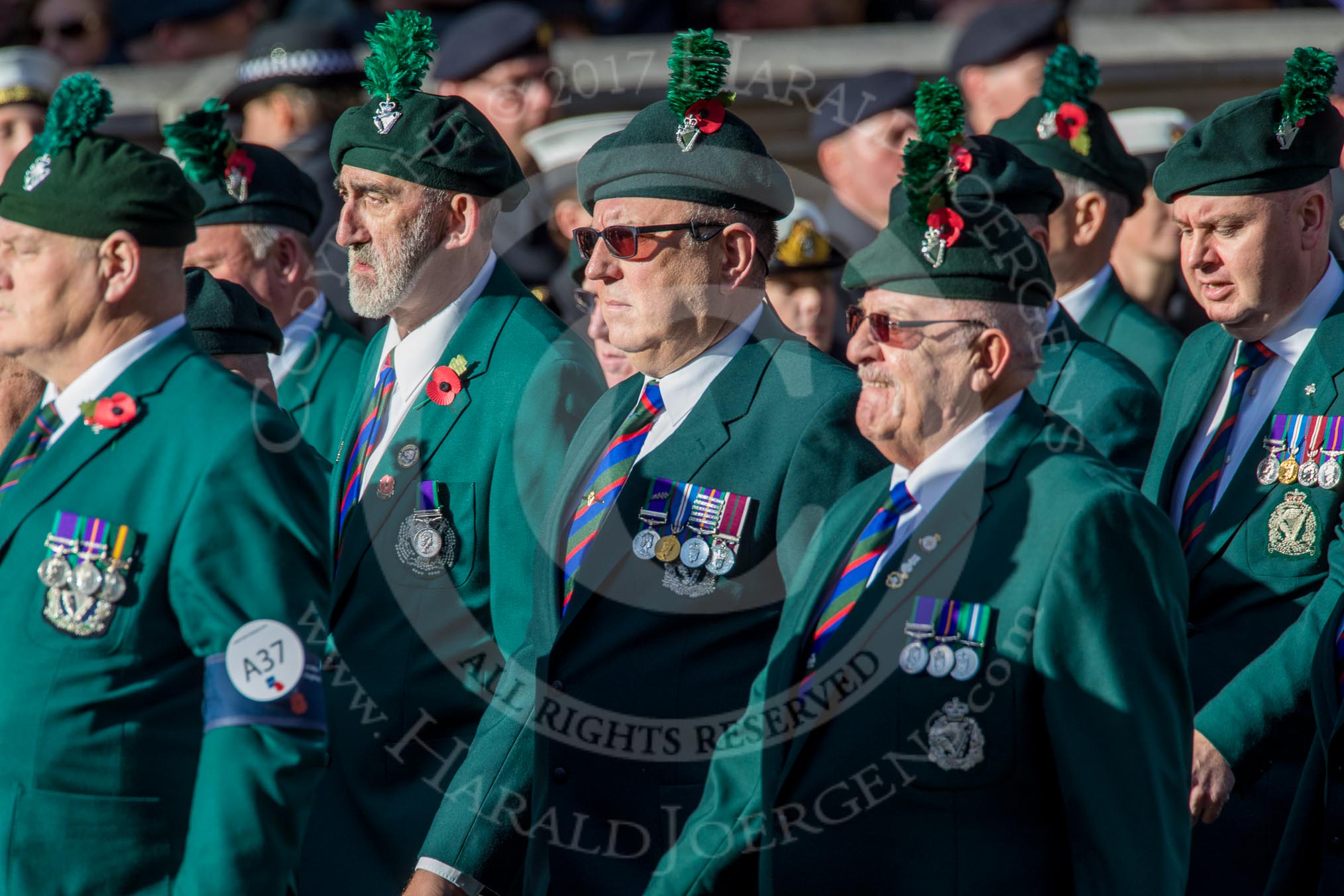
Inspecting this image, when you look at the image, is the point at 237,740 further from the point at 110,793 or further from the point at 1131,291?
the point at 1131,291

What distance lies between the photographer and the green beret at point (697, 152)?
4.57 m

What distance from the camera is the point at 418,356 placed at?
5047mm

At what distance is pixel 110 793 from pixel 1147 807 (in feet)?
6.03

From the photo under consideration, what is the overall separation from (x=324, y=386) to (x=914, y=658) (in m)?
2.90

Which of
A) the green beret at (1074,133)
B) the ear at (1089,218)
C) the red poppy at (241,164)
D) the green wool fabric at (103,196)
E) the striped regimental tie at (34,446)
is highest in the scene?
the green beret at (1074,133)

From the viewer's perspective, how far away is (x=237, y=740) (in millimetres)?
3707

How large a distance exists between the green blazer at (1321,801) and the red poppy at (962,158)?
1.26 m

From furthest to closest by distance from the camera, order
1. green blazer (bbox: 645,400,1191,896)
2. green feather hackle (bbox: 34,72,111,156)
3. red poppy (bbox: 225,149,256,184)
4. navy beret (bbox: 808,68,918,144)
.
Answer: navy beret (bbox: 808,68,918,144)
red poppy (bbox: 225,149,256,184)
green feather hackle (bbox: 34,72,111,156)
green blazer (bbox: 645,400,1191,896)

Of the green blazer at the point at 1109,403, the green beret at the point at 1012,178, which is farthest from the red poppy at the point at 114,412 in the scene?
the green beret at the point at 1012,178

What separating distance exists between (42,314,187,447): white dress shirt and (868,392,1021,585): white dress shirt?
4.74 feet

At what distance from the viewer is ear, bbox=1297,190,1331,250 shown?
5043 millimetres

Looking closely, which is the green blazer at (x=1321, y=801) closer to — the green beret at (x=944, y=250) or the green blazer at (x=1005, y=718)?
the green blazer at (x=1005, y=718)

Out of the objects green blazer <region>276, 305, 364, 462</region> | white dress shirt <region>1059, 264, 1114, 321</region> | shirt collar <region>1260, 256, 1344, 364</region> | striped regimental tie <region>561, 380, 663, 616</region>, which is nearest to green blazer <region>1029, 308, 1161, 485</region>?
shirt collar <region>1260, 256, 1344, 364</region>

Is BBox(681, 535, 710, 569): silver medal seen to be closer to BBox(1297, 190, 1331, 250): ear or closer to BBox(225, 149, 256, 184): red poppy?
BBox(1297, 190, 1331, 250): ear
